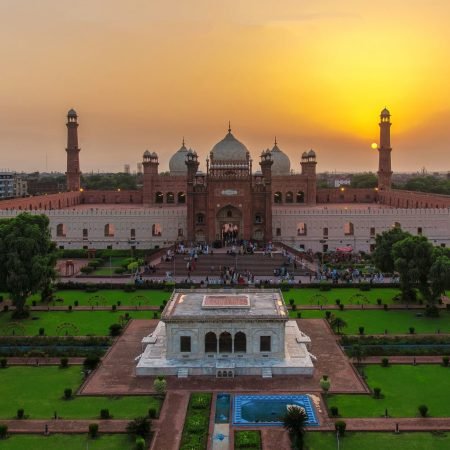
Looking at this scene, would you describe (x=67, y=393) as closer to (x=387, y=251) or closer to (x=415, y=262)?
(x=415, y=262)

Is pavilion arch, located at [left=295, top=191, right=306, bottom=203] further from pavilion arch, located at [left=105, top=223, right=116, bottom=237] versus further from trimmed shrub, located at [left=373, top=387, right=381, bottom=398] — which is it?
trimmed shrub, located at [left=373, top=387, right=381, bottom=398]

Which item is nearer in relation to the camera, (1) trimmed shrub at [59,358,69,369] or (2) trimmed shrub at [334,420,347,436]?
(2) trimmed shrub at [334,420,347,436]

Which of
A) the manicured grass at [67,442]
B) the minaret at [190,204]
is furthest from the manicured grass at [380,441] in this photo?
the minaret at [190,204]

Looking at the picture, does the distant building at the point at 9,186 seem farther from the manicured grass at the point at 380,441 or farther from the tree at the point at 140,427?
the manicured grass at the point at 380,441

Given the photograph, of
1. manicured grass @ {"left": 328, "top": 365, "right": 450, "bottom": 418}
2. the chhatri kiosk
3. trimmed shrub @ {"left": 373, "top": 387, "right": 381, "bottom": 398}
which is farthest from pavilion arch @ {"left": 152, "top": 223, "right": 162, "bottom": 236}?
trimmed shrub @ {"left": 373, "top": 387, "right": 381, "bottom": 398}

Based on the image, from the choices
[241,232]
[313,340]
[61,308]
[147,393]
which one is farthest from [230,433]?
[241,232]
